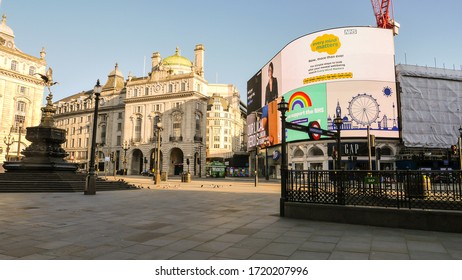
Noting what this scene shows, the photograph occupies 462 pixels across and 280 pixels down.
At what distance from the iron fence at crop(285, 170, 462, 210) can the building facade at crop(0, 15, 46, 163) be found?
63461 millimetres

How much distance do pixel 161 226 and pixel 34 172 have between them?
1789 centimetres

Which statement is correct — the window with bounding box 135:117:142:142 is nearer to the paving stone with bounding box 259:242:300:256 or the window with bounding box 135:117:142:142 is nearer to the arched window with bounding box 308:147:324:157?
the arched window with bounding box 308:147:324:157

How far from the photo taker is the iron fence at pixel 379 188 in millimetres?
7602

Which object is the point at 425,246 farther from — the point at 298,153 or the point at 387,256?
the point at 298,153

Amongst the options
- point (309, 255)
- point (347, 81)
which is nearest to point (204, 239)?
point (309, 255)

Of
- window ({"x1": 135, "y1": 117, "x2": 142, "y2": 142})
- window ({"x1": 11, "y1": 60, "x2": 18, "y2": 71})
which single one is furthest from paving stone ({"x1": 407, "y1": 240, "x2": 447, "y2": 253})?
window ({"x1": 11, "y1": 60, "x2": 18, "y2": 71})

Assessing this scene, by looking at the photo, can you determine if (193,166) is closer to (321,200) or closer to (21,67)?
(21,67)

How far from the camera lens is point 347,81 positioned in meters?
46.0

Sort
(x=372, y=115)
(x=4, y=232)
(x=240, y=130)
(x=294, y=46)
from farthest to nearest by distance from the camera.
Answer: (x=240, y=130), (x=294, y=46), (x=372, y=115), (x=4, y=232)

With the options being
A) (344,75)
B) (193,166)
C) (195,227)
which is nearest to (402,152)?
(344,75)

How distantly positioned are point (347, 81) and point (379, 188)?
41.7 m

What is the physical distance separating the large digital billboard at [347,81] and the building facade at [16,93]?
2116 inches

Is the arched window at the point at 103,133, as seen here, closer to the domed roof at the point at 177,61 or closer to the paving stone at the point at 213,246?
the domed roof at the point at 177,61

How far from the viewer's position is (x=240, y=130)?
379ft
